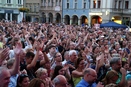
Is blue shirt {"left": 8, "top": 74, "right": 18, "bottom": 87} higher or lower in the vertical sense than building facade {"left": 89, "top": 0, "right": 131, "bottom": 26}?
lower

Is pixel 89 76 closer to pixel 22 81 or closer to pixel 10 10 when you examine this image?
pixel 22 81

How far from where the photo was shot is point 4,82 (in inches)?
134

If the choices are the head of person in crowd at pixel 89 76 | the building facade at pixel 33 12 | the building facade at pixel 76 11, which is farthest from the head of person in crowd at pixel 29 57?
the building facade at pixel 33 12

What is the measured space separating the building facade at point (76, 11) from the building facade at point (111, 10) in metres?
2.17

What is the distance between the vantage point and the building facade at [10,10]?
44.5m

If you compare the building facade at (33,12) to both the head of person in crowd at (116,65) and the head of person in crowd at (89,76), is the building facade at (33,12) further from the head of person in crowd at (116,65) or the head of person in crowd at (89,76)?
the head of person in crowd at (89,76)

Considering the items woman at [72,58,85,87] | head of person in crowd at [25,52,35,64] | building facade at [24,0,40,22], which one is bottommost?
woman at [72,58,85,87]

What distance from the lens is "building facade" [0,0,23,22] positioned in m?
44.5

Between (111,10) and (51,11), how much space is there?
1374 centimetres

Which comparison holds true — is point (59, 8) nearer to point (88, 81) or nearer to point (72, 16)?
point (72, 16)

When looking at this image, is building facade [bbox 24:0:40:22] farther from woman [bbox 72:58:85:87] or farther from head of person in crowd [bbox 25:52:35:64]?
woman [bbox 72:58:85:87]

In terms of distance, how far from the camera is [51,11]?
48688 mm

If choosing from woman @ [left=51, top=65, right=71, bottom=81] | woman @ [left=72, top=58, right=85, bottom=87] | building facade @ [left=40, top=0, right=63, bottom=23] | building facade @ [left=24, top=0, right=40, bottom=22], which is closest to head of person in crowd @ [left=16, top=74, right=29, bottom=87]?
woman @ [left=51, top=65, right=71, bottom=81]

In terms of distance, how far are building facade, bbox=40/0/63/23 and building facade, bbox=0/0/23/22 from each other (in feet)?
17.5
